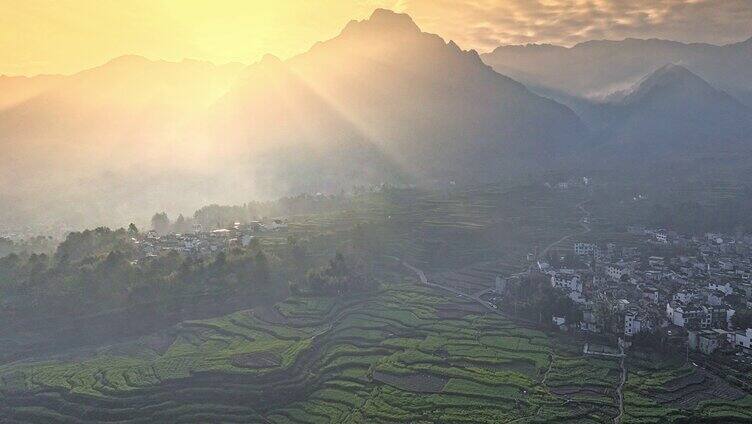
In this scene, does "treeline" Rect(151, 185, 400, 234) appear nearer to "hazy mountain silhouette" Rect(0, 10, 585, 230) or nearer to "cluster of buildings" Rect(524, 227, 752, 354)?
"hazy mountain silhouette" Rect(0, 10, 585, 230)

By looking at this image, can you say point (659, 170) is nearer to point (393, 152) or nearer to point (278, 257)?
point (393, 152)

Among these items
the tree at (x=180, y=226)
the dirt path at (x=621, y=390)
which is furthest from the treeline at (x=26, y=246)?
the dirt path at (x=621, y=390)

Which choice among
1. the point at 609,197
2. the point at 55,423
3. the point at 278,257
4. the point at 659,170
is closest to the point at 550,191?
the point at 609,197

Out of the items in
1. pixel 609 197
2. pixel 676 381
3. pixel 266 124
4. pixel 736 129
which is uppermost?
pixel 266 124

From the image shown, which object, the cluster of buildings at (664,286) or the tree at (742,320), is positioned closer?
the cluster of buildings at (664,286)

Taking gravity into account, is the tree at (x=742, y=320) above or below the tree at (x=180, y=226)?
below

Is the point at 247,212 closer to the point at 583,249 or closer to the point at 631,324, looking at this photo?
the point at 583,249

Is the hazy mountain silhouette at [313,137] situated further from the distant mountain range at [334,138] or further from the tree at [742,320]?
the tree at [742,320]
